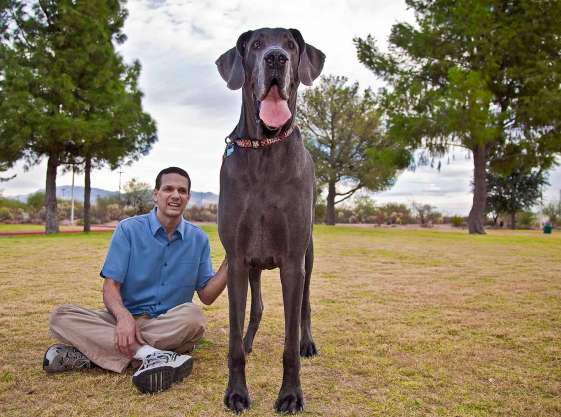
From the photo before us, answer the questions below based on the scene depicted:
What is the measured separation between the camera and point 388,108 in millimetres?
27609

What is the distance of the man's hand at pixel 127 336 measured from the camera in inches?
133

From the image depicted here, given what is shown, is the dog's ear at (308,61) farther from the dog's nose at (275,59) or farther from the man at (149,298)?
the man at (149,298)

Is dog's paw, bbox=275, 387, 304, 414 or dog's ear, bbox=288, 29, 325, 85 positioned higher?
dog's ear, bbox=288, 29, 325, 85

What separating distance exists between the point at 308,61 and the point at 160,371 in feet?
6.86

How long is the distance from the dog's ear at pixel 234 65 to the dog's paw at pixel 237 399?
175 centimetres

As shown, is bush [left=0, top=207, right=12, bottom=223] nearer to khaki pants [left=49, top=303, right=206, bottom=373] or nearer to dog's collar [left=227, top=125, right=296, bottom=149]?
khaki pants [left=49, top=303, right=206, bottom=373]

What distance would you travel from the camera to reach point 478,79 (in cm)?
2366

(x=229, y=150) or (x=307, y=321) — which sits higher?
(x=229, y=150)

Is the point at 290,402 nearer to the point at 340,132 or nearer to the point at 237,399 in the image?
the point at 237,399

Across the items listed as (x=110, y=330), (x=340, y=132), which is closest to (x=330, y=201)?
(x=340, y=132)

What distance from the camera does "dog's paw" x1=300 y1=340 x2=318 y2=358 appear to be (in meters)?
3.85

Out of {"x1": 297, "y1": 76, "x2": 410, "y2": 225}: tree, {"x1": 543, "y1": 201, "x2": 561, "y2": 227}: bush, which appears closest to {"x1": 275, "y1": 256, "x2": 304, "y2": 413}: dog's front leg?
{"x1": 297, "y1": 76, "x2": 410, "y2": 225}: tree

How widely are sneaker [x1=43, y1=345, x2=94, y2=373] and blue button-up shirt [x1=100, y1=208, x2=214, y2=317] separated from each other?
0.50 meters

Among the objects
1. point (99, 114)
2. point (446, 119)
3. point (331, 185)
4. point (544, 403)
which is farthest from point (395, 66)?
point (544, 403)
